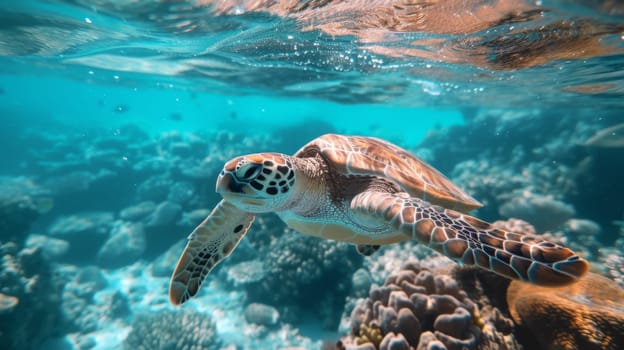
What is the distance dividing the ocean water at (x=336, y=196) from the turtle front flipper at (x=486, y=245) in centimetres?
2

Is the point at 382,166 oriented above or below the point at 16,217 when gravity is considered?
above

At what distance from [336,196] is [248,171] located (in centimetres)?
118

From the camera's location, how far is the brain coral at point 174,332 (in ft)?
17.8

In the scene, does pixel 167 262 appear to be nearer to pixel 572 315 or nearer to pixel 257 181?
pixel 257 181

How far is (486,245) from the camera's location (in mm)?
1689

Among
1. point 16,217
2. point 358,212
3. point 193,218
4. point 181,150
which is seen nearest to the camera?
point 358,212

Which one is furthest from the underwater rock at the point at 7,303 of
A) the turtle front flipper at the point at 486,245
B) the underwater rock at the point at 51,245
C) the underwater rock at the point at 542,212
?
the underwater rock at the point at 542,212

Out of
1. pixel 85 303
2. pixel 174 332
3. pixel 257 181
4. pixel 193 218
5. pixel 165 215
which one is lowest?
pixel 85 303

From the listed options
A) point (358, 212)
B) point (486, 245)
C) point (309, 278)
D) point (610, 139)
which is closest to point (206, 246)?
point (358, 212)

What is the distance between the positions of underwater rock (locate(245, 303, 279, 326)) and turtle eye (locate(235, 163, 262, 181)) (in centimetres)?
434

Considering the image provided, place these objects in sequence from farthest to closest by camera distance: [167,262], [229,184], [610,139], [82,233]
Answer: [610,139]
[82,233]
[167,262]
[229,184]

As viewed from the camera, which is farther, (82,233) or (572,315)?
(82,233)

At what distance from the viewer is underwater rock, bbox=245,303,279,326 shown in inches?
218

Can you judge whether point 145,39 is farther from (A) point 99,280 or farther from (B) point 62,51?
(A) point 99,280
